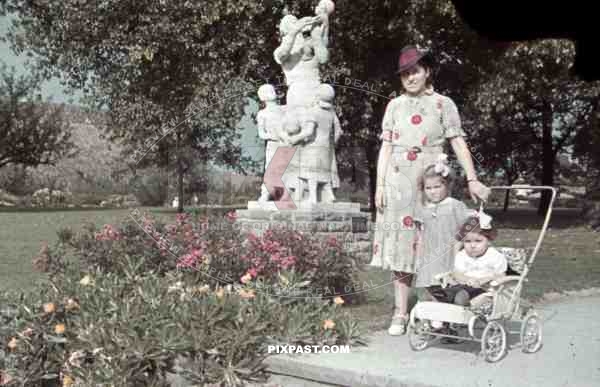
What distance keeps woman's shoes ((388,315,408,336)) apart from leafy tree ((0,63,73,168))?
37960 mm

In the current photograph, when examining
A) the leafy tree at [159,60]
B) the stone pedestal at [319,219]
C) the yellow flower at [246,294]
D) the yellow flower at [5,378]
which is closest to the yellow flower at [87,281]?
the yellow flower at [5,378]

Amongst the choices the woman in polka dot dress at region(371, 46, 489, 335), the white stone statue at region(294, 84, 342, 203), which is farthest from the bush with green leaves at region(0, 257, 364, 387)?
the white stone statue at region(294, 84, 342, 203)

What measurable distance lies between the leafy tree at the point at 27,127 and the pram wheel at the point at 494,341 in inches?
1535

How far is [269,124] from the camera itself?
11.8 metres

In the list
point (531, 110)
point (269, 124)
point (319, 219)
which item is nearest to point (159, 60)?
point (269, 124)

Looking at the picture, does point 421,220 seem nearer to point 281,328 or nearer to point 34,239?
point 281,328

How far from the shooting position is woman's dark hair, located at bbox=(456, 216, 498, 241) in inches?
207

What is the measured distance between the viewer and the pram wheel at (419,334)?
209 inches

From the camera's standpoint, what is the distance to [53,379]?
216 inches

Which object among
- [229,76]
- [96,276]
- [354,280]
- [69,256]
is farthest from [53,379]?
[229,76]

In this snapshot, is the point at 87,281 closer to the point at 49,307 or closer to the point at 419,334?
the point at 49,307

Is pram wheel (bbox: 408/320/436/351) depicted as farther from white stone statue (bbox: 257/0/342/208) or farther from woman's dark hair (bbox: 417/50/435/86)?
white stone statue (bbox: 257/0/342/208)

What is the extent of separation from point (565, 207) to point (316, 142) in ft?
114

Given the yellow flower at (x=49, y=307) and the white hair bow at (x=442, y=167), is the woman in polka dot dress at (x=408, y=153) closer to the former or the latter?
the white hair bow at (x=442, y=167)
